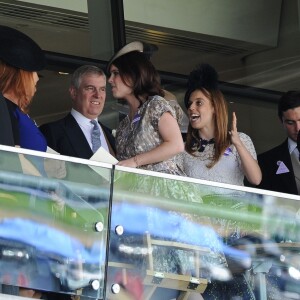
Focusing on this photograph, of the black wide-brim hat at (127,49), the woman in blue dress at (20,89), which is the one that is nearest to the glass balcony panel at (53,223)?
the woman in blue dress at (20,89)

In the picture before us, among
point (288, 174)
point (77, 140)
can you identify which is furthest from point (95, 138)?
point (288, 174)

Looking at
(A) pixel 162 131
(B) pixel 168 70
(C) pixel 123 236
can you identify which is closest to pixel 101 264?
(C) pixel 123 236

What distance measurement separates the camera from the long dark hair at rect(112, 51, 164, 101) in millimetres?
7648

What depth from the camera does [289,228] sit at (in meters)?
7.45

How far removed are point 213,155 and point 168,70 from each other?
397cm

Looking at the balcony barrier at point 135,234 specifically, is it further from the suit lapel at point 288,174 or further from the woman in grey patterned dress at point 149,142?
the suit lapel at point 288,174

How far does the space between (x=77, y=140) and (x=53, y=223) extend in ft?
4.59

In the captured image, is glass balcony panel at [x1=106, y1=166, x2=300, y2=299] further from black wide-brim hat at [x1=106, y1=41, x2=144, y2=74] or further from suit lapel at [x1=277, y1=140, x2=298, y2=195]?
black wide-brim hat at [x1=106, y1=41, x2=144, y2=74]

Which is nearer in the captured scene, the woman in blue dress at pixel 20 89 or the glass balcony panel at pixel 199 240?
the woman in blue dress at pixel 20 89

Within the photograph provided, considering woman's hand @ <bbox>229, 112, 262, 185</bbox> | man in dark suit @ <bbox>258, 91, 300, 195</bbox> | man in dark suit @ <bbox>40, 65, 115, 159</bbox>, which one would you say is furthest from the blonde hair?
man in dark suit @ <bbox>258, 91, 300, 195</bbox>

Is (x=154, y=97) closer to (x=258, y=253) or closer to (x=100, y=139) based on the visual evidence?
(x=100, y=139)

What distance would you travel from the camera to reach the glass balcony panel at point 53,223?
6.53m

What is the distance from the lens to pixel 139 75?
769 cm

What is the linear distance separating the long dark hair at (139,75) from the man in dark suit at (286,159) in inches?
50.9
